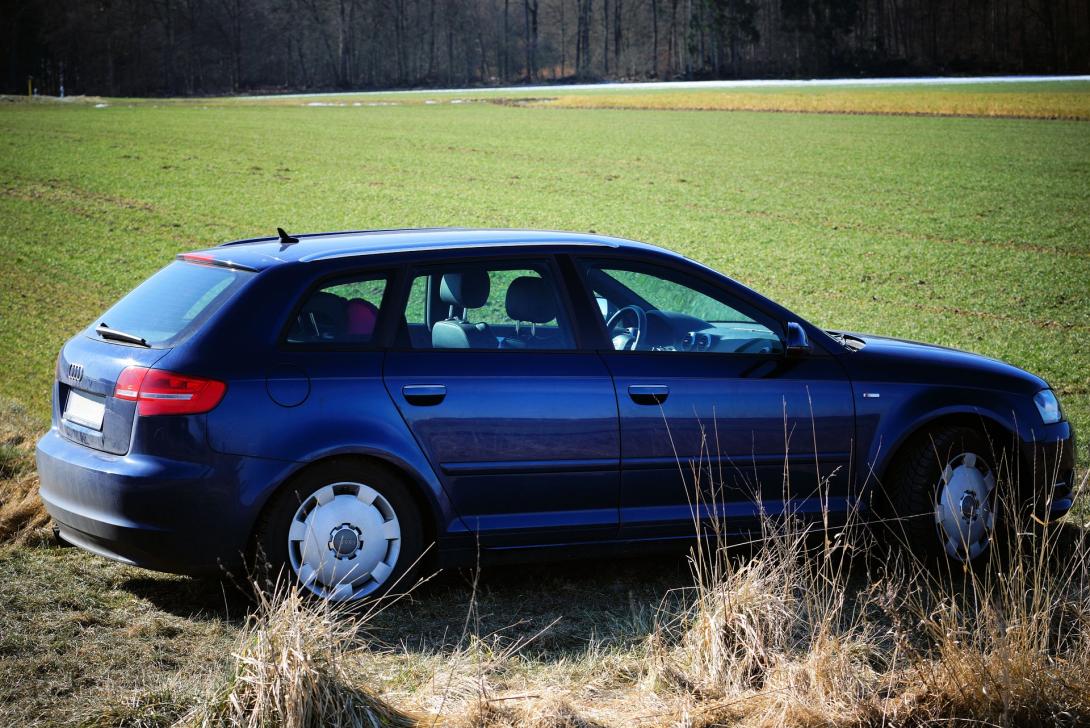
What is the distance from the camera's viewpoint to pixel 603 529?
17.3 feet

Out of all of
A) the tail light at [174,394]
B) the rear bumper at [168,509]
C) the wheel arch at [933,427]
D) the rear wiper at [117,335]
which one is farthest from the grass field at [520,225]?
the rear wiper at [117,335]

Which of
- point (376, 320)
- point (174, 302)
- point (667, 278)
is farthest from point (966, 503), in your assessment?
point (174, 302)

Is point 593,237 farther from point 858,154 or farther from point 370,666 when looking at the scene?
point 858,154

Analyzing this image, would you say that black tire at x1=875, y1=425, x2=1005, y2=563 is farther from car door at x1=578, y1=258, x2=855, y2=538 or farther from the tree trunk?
the tree trunk

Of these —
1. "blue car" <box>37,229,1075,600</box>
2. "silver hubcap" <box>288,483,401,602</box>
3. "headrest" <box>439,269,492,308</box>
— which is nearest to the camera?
"blue car" <box>37,229,1075,600</box>

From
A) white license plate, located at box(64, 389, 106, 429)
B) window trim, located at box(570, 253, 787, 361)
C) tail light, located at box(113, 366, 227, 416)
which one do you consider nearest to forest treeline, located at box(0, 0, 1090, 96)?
window trim, located at box(570, 253, 787, 361)

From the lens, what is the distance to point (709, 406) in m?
5.32

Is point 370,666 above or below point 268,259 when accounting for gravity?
below

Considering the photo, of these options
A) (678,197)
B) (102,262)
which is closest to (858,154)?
(678,197)

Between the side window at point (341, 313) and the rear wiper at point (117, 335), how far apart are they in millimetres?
639

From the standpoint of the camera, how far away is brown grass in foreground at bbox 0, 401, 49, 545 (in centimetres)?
607

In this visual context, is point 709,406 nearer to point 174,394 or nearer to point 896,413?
point 896,413

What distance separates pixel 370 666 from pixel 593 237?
244 centimetres

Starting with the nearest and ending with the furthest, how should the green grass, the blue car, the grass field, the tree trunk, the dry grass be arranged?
the dry grass → the grass field → the blue car → the green grass → the tree trunk
